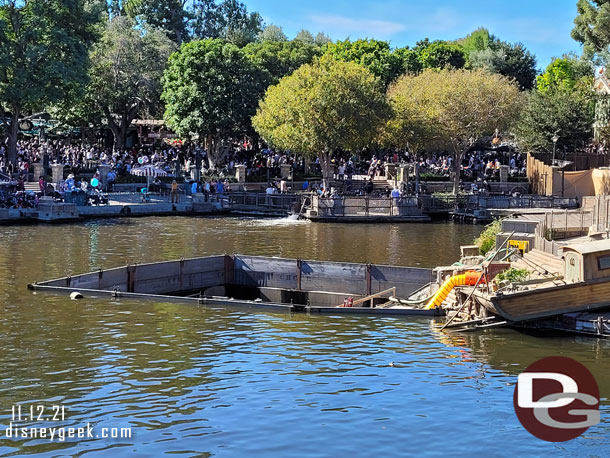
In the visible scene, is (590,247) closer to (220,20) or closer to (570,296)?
(570,296)

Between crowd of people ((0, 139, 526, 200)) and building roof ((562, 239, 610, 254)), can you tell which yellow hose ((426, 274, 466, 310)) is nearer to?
building roof ((562, 239, 610, 254))

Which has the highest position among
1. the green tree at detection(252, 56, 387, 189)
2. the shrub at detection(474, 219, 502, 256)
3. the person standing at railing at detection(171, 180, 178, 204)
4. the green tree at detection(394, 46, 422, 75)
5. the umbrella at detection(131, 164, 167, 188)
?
the green tree at detection(394, 46, 422, 75)

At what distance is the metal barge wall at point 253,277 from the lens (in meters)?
34.6

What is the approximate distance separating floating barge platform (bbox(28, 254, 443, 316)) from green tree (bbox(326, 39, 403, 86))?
5482cm

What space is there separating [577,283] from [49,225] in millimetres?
34949

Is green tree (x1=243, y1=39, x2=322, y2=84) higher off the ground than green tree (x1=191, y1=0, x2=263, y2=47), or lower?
lower

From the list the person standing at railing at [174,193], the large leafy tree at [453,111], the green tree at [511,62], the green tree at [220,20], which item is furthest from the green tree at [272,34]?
the person standing at railing at [174,193]

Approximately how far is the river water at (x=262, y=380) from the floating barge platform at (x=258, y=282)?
7.57ft

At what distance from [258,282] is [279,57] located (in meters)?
56.5

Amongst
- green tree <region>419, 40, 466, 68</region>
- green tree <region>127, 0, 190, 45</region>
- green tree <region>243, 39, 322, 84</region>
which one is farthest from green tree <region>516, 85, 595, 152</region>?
green tree <region>127, 0, 190, 45</region>

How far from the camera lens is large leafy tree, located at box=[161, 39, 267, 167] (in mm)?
75312

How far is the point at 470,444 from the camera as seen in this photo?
18.8m

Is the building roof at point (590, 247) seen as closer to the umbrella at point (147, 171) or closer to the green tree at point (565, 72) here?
the umbrella at point (147, 171)

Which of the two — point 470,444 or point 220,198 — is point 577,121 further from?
point 470,444
